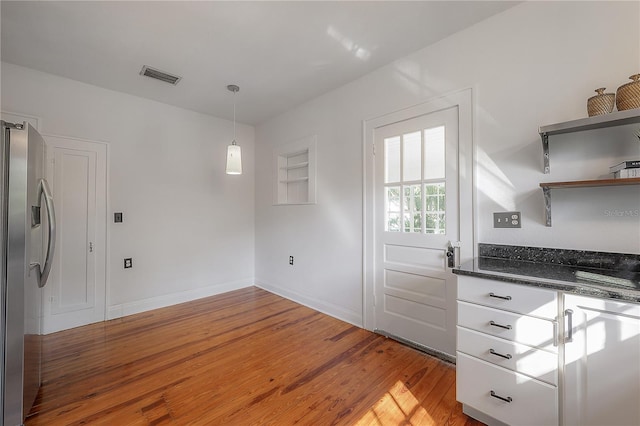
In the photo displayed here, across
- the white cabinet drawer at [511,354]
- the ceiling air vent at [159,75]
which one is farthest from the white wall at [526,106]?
the ceiling air vent at [159,75]

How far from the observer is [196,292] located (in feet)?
12.1

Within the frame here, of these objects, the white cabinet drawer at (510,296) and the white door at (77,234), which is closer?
the white cabinet drawer at (510,296)

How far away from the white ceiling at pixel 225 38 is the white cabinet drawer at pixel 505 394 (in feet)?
7.62

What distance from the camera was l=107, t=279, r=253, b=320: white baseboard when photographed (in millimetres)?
3066

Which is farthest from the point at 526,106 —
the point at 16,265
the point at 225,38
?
the point at 16,265

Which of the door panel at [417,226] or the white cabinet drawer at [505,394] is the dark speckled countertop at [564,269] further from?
the white cabinet drawer at [505,394]

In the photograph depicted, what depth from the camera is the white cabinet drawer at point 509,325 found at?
1.29m

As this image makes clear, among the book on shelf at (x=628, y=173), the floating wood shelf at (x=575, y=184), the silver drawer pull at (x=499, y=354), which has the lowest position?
the silver drawer pull at (x=499, y=354)

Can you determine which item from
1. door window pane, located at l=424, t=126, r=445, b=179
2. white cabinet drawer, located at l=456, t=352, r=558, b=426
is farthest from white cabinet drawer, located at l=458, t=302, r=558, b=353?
door window pane, located at l=424, t=126, r=445, b=179

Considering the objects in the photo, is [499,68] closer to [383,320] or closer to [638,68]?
[638,68]

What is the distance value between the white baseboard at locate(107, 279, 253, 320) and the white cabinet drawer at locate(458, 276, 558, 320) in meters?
3.34

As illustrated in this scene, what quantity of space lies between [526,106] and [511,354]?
1563 millimetres

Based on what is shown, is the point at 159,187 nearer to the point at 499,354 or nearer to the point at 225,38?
the point at 225,38

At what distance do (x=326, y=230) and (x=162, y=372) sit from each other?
1.99 metres
